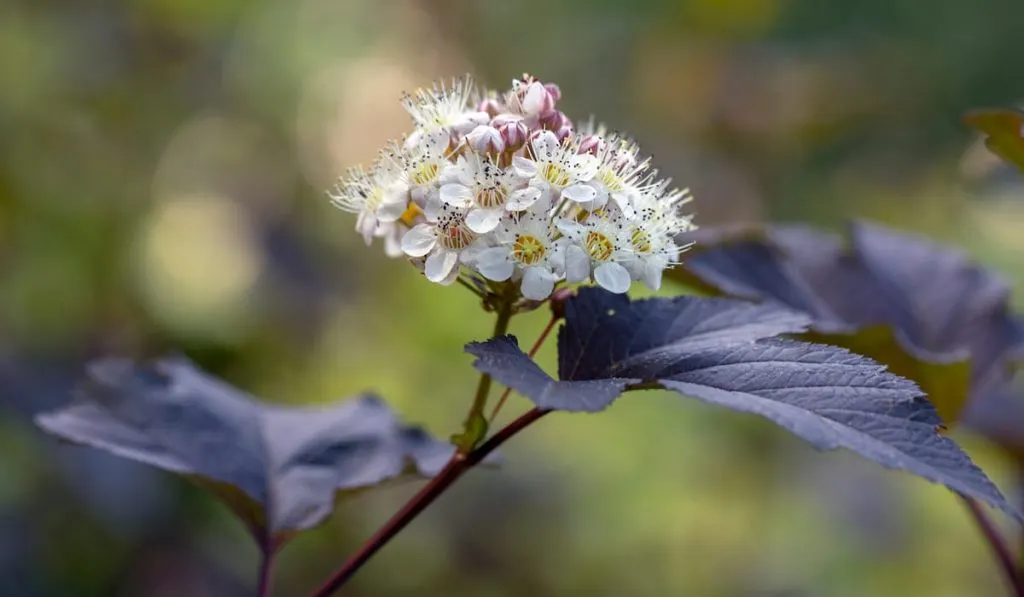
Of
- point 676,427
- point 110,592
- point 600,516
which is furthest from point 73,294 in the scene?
point 676,427

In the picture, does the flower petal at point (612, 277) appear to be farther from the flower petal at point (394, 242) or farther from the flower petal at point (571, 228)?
the flower petal at point (394, 242)

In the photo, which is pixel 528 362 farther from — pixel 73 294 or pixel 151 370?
pixel 73 294

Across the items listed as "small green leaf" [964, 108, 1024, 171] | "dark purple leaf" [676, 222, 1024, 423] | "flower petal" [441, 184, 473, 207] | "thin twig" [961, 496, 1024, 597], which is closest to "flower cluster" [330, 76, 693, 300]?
"flower petal" [441, 184, 473, 207]

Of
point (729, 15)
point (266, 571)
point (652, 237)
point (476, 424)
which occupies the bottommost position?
point (266, 571)

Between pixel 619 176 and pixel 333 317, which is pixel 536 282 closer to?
pixel 619 176

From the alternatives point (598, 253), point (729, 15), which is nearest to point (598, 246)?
point (598, 253)

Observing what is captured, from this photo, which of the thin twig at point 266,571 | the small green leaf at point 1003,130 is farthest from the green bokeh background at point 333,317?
the thin twig at point 266,571

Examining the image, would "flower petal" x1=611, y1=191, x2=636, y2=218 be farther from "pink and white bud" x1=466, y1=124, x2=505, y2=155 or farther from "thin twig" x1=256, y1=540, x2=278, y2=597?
"thin twig" x1=256, y1=540, x2=278, y2=597
